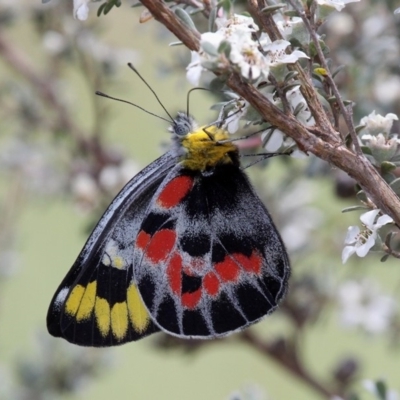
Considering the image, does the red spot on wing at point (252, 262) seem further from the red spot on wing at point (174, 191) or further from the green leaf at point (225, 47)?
the green leaf at point (225, 47)

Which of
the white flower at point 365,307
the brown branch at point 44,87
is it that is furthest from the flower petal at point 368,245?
the brown branch at point 44,87

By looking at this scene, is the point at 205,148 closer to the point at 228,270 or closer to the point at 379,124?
the point at 228,270

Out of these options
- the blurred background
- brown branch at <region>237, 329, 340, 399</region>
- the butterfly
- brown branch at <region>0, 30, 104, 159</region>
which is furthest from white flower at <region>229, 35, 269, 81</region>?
brown branch at <region>0, 30, 104, 159</region>

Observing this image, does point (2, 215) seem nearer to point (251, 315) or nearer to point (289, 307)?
point (289, 307)

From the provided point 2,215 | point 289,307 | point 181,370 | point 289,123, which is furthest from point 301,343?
point 181,370

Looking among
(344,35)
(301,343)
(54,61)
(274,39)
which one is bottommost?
(301,343)

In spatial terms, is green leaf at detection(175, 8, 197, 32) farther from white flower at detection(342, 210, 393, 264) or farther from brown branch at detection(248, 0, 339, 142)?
white flower at detection(342, 210, 393, 264)
